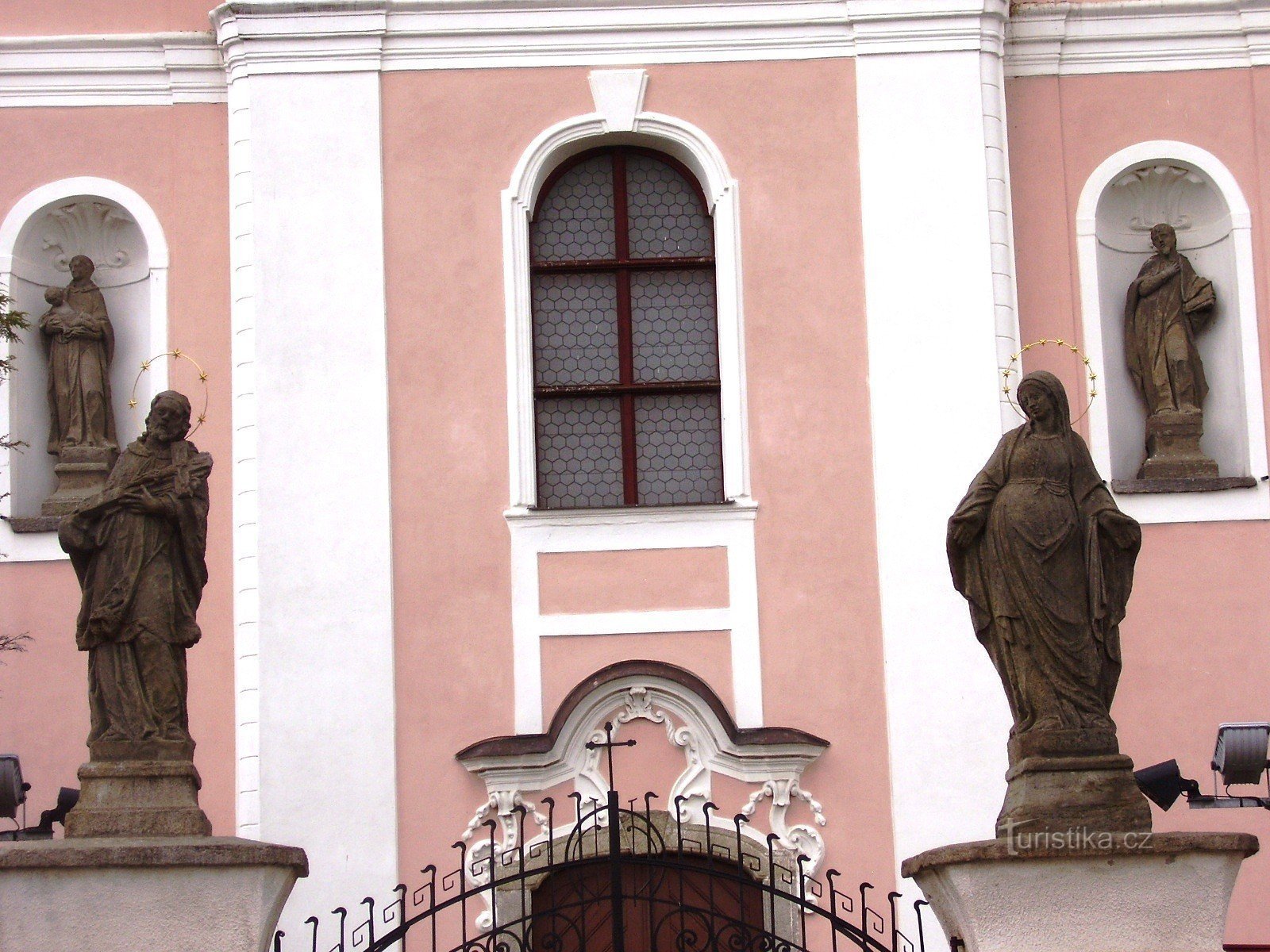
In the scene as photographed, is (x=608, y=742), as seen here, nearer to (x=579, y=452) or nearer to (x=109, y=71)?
(x=579, y=452)

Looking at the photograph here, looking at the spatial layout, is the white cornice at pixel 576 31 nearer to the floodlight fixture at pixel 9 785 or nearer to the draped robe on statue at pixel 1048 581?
the floodlight fixture at pixel 9 785

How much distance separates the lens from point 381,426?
14500 mm

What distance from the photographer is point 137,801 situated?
9.82m

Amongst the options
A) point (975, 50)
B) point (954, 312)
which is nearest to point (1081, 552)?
point (954, 312)

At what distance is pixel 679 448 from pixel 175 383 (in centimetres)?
303

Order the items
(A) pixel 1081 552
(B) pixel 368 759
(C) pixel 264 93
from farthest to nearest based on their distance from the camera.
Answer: (C) pixel 264 93
(B) pixel 368 759
(A) pixel 1081 552

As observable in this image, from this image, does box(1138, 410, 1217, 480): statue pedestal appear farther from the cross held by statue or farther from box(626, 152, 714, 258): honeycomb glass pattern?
the cross held by statue

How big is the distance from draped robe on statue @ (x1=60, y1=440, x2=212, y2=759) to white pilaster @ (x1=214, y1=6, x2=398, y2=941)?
3.78 m

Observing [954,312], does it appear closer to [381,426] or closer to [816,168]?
[816,168]

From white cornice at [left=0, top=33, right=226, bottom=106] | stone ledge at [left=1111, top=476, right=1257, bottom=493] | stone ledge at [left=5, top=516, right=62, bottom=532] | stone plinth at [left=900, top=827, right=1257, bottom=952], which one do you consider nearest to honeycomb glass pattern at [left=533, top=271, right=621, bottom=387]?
white cornice at [left=0, top=33, right=226, bottom=106]

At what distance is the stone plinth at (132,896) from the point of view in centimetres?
934

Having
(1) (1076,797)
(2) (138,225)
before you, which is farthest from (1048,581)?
(2) (138,225)

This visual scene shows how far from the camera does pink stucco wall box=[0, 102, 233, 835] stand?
570 inches

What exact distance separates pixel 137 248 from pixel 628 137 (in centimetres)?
312
